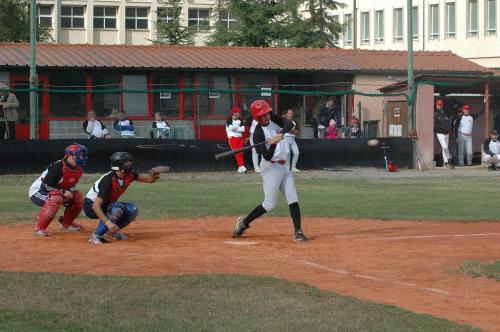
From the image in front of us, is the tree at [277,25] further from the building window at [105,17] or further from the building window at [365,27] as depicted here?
the building window at [105,17]

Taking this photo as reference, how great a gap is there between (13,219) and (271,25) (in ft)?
119

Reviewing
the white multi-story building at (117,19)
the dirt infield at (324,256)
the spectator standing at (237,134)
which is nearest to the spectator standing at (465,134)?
the spectator standing at (237,134)

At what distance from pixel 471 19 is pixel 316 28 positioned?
40.3 ft

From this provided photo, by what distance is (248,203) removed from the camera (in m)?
20.2

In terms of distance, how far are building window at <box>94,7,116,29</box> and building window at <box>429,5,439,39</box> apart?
2268cm

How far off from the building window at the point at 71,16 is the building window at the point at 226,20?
45.1ft

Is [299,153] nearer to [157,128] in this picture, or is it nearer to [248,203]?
[157,128]

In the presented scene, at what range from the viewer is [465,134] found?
108ft

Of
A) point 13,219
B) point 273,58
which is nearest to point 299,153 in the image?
point 273,58

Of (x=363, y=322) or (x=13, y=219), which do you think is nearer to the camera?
(x=363, y=322)

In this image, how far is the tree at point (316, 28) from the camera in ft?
173

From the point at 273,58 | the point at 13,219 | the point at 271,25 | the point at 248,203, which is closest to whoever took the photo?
the point at 13,219

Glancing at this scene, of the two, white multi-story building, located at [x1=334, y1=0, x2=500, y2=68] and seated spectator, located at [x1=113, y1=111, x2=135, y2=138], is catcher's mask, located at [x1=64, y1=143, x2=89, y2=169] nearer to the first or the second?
seated spectator, located at [x1=113, y1=111, x2=135, y2=138]

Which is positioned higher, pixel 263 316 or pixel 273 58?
pixel 273 58
